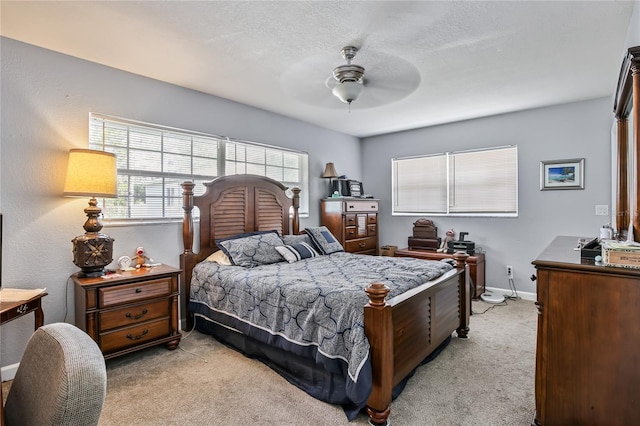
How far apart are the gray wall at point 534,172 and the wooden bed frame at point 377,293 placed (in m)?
1.72

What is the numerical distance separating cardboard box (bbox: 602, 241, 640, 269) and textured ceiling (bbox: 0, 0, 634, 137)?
1595mm

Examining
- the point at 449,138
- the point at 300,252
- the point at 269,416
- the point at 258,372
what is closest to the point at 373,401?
the point at 269,416

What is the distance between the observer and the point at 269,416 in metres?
1.97

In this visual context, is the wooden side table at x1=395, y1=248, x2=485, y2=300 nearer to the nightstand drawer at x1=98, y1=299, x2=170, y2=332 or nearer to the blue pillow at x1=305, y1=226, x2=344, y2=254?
the blue pillow at x1=305, y1=226, x2=344, y2=254

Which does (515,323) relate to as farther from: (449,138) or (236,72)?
(236,72)

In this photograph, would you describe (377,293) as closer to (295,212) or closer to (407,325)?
(407,325)

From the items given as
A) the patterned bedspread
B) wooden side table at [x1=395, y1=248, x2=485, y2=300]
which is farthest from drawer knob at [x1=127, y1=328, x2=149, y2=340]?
wooden side table at [x1=395, y1=248, x2=485, y2=300]

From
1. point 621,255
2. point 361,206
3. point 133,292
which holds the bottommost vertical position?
point 133,292

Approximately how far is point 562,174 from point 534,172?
1.00 feet

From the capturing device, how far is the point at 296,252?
3.55m

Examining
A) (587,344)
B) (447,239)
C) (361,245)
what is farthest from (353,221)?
(587,344)

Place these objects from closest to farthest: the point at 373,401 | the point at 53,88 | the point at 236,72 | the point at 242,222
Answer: the point at 373,401, the point at 53,88, the point at 236,72, the point at 242,222

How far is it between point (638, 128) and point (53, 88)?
12.9ft

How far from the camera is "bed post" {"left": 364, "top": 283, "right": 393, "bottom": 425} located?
186 cm
